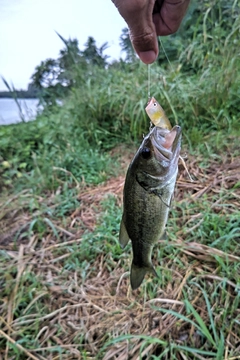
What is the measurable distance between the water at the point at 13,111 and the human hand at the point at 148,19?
95.5 inches

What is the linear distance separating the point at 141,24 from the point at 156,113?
33cm

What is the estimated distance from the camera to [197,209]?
200cm

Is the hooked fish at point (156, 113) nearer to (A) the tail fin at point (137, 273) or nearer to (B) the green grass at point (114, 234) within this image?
(A) the tail fin at point (137, 273)

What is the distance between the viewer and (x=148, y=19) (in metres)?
1.04

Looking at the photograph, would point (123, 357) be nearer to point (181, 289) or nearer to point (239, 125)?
point (181, 289)

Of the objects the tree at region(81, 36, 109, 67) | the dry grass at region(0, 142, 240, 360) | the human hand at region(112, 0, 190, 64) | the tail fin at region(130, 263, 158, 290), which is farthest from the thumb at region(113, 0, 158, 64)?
the tree at region(81, 36, 109, 67)

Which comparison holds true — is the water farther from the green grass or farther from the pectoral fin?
the pectoral fin

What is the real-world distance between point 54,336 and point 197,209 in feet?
3.33

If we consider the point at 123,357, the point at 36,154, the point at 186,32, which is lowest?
the point at 123,357

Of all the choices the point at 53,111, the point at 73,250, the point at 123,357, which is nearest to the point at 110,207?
the point at 73,250

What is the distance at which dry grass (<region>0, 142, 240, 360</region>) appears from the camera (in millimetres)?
1467

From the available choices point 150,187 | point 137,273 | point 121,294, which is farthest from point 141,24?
point 121,294

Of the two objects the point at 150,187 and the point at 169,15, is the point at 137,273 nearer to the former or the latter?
the point at 150,187

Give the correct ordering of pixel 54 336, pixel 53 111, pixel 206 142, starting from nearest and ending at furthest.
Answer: pixel 54 336 → pixel 206 142 → pixel 53 111
